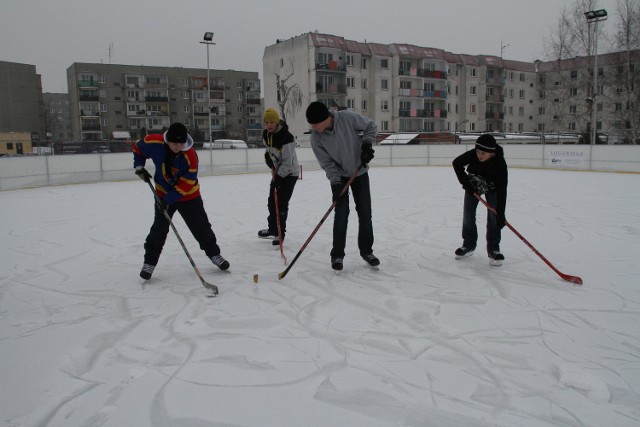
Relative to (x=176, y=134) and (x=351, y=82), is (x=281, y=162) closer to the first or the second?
(x=176, y=134)

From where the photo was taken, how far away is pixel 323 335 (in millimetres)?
2424

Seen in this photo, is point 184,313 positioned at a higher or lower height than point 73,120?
lower

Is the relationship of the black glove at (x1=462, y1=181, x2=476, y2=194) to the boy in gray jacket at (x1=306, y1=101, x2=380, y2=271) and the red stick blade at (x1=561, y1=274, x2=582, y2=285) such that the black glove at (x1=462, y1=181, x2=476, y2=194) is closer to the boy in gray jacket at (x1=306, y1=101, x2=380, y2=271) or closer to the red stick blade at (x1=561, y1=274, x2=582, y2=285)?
the boy in gray jacket at (x1=306, y1=101, x2=380, y2=271)

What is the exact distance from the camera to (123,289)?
128 inches

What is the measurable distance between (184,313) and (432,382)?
1517 mm

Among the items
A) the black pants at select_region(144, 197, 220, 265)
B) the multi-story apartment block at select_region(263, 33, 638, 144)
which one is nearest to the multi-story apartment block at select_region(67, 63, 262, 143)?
the multi-story apartment block at select_region(263, 33, 638, 144)

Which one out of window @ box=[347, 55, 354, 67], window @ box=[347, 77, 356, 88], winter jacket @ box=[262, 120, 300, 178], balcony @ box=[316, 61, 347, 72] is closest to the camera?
winter jacket @ box=[262, 120, 300, 178]

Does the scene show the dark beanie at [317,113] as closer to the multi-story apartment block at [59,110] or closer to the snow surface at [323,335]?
the snow surface at [323,335]

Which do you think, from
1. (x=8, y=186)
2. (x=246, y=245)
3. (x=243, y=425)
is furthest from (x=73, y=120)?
(x=243, y=425)

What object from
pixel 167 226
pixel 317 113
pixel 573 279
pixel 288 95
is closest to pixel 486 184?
pixel 573 279

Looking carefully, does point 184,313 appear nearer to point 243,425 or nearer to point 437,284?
point 243,425

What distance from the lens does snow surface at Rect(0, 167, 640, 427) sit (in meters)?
1.77

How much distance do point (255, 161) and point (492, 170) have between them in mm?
11690

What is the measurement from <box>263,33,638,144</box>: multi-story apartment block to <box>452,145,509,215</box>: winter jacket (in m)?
24.8
